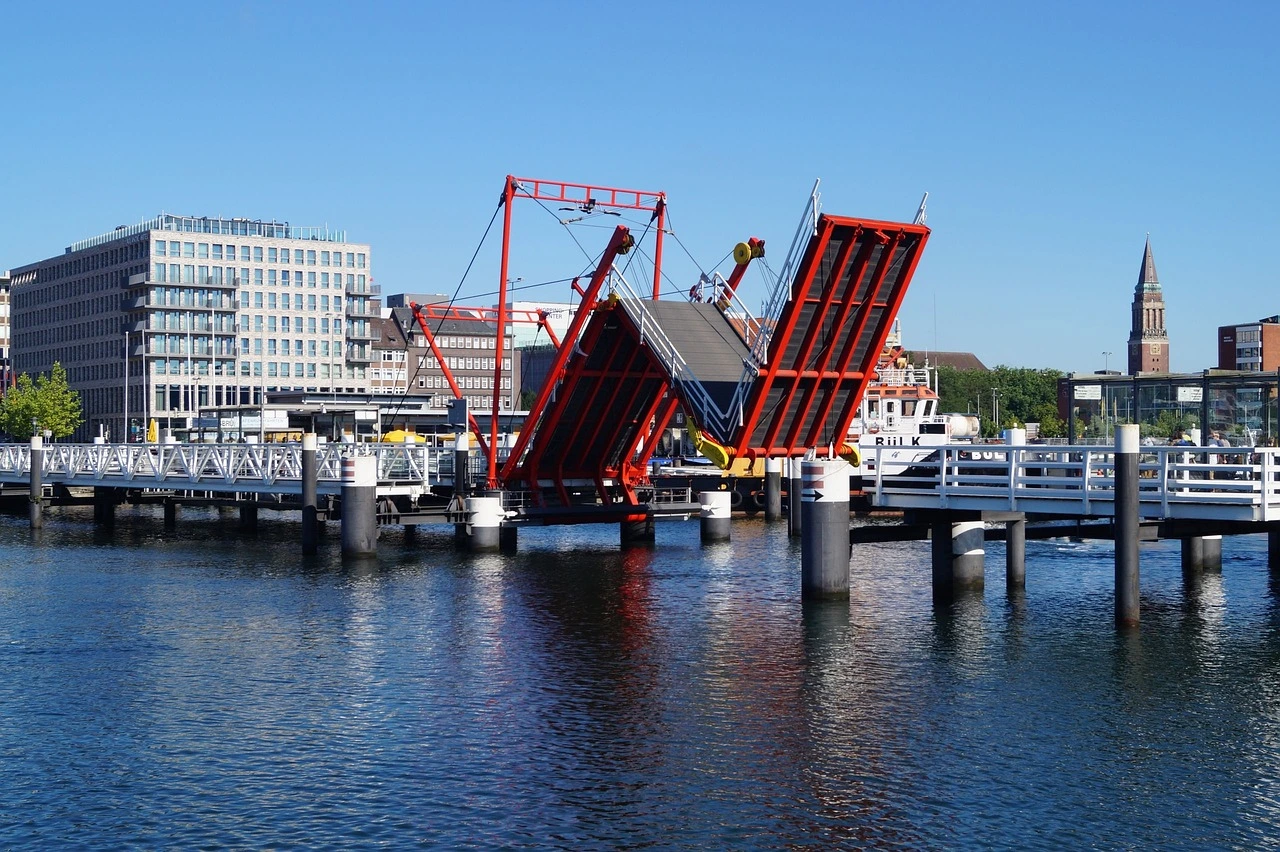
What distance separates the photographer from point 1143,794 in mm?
18406

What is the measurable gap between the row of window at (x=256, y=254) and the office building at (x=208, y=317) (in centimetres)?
9

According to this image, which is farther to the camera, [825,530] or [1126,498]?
[825,530]

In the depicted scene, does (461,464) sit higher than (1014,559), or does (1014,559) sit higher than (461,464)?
(461,464)

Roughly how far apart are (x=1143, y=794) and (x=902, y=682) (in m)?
6.71

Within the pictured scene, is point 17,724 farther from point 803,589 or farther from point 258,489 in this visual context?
point 258,489

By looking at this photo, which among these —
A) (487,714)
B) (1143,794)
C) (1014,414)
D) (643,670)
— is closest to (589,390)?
(643,670)

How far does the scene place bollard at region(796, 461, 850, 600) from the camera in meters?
29.9

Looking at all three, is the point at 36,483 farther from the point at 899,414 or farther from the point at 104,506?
the point at 899,414

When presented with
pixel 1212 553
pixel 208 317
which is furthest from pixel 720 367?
pixel 208 317

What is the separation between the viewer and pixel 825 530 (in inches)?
1203

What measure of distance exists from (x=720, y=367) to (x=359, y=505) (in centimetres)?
1011

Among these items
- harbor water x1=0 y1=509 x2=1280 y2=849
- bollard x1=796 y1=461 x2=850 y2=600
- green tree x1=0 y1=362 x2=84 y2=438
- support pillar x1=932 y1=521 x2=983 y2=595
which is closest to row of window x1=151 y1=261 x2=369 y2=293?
green tree x1=0 y1=362 x2=84 y2=438

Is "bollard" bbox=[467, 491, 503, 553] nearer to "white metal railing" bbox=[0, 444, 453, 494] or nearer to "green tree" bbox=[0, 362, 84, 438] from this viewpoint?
"white metal railing" bbox=[0, 444, 453, 494]

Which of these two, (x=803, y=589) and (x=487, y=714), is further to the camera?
(x=803, y=589)
